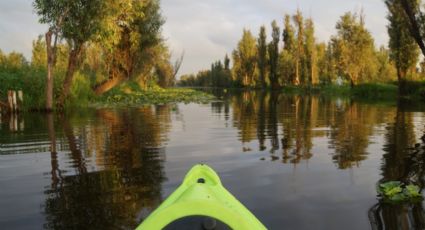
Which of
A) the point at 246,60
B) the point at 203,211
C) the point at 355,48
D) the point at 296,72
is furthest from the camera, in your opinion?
the point at 246,60

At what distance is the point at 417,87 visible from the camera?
41438 millimetres

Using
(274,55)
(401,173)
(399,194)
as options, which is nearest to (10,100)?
(401,173)

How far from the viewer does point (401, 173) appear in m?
7.34

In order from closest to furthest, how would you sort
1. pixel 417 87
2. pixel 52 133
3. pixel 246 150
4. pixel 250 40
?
pixel 246 150 → pixel 52 133 → pixel 417 87 → pixel 250 40

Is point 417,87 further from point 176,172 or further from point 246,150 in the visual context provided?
point 176,172

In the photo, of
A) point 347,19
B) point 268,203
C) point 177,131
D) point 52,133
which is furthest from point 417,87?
point 268,203

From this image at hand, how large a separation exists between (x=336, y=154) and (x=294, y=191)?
3513mm

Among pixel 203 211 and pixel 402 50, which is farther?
pixel 402 50

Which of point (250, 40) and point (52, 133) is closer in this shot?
point (52, 133)

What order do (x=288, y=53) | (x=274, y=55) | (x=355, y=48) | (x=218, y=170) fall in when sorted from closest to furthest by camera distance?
(x=218, y=170) → (x=355, y=48) → (x=288, y=53) → (x=274, y=55)

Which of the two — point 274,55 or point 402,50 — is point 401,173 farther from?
point 274,55

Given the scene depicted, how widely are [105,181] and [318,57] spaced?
72979 millimetres

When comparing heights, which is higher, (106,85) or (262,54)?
(262,54)

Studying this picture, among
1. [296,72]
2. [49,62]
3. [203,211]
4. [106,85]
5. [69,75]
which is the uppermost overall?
[296,72]
